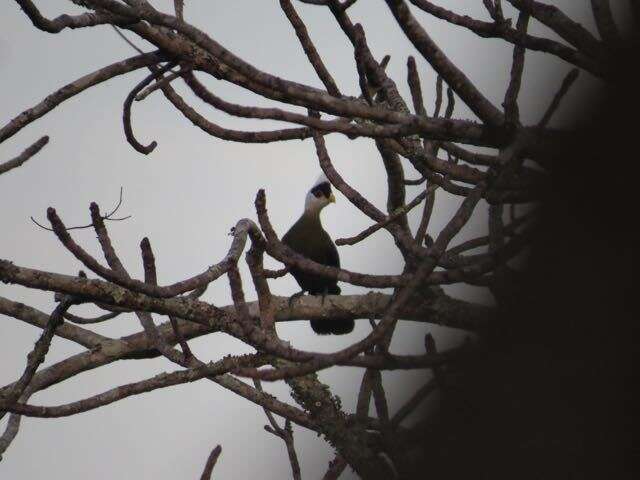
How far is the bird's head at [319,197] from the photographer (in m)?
8.34

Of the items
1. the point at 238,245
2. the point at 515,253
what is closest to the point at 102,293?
the point at 238,245

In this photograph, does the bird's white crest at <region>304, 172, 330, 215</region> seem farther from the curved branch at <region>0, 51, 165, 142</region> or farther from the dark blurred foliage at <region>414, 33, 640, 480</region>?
the dark blurred foliage at <region>414, 33, 640, 480</region>

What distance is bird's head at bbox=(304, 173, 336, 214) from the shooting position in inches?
328

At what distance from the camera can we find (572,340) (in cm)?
53

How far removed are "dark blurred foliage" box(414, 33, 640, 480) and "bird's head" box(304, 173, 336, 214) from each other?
305 inches

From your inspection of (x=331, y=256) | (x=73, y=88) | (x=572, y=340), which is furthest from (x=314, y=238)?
(x=572, y=340)

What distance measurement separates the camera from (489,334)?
22.0 inches

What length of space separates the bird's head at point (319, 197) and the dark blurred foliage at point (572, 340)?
7744mm

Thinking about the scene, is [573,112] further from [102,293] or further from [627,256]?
[102,293]

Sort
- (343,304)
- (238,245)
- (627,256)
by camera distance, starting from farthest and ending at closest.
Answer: (343,304) → (238,245) → (627,256)

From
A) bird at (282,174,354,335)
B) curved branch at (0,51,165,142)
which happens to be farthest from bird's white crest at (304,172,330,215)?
curved branch at (0,51,165,142)

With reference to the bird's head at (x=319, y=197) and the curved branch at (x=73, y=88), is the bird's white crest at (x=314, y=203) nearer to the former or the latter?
the bird's head at (x=319, y=197)

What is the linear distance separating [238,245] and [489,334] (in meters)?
1.45

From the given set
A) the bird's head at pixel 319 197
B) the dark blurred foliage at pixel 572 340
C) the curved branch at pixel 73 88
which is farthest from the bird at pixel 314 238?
the dark blurred foliage at pixel 572 340
